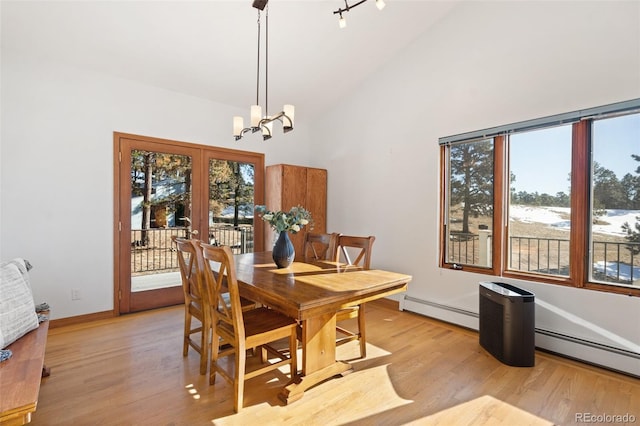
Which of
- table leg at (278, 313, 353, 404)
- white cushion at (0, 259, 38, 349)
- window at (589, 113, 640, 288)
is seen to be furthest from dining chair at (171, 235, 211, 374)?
window at (589, 113, 640, 288)

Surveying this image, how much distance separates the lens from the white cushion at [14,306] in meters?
1.84

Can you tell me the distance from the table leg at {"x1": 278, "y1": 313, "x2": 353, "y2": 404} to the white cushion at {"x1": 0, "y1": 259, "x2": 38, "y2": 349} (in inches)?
66.1

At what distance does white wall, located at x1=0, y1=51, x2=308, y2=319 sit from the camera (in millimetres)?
→ 3074

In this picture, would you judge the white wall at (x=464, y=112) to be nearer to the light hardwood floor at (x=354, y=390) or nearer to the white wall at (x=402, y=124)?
the white wall at (x=402, y=124)

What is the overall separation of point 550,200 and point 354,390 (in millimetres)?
2486

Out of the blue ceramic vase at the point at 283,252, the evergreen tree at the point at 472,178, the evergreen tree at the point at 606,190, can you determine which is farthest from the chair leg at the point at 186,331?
the evergreen tree at the point at 606,190

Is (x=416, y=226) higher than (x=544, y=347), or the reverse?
(x=416, y=226)

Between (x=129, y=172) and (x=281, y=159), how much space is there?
86.6 inches

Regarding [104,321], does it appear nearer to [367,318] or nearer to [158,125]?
[158,125]

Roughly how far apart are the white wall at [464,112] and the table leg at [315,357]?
6.16 feet

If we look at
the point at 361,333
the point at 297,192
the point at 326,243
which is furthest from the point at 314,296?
the point at 297,192

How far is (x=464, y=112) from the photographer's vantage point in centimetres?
348

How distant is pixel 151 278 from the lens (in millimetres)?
3932

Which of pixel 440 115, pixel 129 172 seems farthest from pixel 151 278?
pixel 440 115
